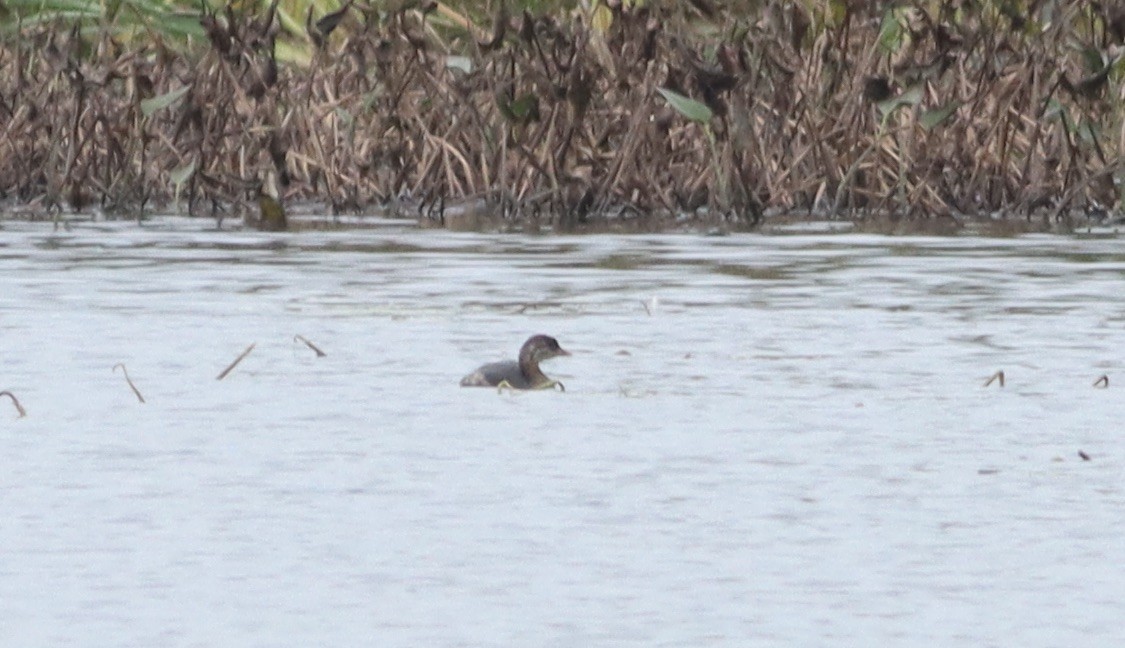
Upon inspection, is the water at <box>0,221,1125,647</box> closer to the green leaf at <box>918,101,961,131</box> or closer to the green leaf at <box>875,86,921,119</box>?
the green leaf at <box>875,86,921,119</box>

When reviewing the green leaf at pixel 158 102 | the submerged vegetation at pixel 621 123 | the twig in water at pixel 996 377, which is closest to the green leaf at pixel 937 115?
the submerged vegetation at pixel 621 123

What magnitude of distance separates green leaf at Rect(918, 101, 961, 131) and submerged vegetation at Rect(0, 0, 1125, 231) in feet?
0.04

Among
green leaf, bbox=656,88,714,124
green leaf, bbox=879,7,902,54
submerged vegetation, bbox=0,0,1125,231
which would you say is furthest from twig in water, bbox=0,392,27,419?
green leaf, bbox=879,7,902,54

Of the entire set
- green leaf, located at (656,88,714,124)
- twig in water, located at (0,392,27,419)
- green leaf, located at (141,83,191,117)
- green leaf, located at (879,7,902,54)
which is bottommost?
twig in water, located at (0,392,27,419)

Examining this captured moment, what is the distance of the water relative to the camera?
166 inches

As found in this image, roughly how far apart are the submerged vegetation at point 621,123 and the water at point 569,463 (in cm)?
307

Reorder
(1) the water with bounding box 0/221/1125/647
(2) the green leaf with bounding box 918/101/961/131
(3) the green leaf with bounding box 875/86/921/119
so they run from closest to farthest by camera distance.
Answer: (1) the water with bounding box 0/221/1125/647
(3) the green leaf with bounding box 875/86/921/119
(2) the green leaf with bounding box 918/101/961/131

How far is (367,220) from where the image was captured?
517 inches

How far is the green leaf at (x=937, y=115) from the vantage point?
1245 centimetres

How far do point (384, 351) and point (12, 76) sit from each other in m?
7.58

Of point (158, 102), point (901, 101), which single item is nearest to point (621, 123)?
point (901, 101)

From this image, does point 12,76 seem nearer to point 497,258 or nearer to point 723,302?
point 497,258

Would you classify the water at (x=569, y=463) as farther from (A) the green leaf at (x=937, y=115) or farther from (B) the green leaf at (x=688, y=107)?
(A) the green leaf at (x=937, y=115)

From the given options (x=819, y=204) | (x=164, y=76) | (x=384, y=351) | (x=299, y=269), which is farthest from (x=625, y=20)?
(x=384, y=351)
